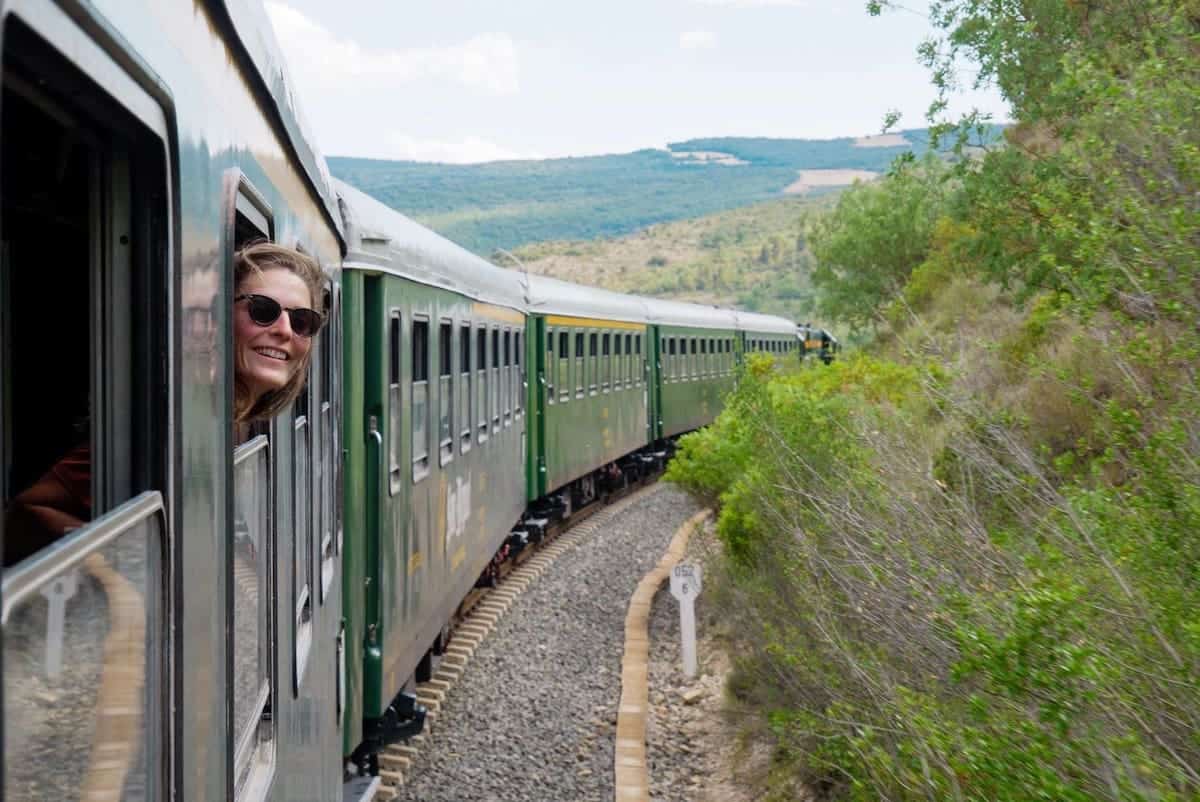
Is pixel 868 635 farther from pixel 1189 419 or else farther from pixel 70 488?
pixel 70 488

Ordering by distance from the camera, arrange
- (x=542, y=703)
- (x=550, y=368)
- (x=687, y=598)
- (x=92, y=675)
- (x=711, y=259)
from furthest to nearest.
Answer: (x=711, y=259), (x=550, y=368), (x=687, y=598), (x=542, y=703), (x=92, y=675)

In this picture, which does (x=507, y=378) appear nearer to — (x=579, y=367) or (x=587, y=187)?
(x=579, y=367)

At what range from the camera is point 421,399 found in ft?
26.2

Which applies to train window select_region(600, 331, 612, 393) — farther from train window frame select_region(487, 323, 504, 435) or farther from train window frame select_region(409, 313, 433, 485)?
train window frame select_region(409, 313, 433, 485)

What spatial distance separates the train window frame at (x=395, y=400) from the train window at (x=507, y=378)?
17.1 feet

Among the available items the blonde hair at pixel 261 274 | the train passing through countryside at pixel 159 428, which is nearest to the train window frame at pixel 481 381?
the train passing through countryside at pixel 159 428

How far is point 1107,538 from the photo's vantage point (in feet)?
14.6

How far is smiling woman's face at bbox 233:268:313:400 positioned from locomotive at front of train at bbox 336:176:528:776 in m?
3.63

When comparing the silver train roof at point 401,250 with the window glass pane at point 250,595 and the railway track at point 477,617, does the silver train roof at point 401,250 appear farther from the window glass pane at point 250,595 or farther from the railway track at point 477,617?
the window glass pane at point 250,595

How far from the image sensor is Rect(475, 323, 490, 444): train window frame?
1059 centimetres

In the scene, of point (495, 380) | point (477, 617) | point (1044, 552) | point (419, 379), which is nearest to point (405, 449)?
point (419, 379)

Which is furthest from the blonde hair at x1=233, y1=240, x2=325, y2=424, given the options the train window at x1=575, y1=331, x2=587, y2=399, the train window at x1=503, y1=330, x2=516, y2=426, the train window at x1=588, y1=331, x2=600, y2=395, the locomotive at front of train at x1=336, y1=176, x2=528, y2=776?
the train window at x1=588, y1=331, x2=600, y2=395

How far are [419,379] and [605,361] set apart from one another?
11933 mm

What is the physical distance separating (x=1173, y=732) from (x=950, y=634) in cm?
94
